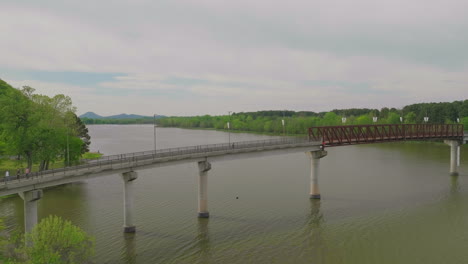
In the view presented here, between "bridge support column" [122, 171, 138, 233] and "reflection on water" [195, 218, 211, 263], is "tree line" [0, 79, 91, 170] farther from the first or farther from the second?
"reflection on water" [195, 218, 211, 263]

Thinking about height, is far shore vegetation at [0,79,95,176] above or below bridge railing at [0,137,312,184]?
above

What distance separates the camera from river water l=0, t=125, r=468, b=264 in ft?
111

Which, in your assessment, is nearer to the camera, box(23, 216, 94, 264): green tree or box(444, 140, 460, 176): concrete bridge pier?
box(23, 216, 94, 264): green tree

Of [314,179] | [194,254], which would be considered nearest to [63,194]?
[194,254]

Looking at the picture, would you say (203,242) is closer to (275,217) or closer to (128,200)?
(128,200)

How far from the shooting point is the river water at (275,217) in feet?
111

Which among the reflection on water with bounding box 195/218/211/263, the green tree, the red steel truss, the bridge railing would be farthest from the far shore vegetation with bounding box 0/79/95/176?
the red steel truss

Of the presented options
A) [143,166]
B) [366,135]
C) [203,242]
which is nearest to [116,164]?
[143,166]

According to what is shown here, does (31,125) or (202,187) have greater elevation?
(31,125)

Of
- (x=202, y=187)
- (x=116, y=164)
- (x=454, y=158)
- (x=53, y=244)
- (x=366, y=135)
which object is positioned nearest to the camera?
(x=53, y=244)

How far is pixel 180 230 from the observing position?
129 feet

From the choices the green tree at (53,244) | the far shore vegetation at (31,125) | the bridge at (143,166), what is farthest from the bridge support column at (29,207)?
the far shore vegetation at (31,125)

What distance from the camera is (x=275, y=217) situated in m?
44.2

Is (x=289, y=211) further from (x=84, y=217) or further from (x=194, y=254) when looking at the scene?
(x=84, y=217)
